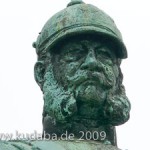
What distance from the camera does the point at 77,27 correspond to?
11883 millimetres

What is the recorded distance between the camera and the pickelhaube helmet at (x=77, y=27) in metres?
11.9

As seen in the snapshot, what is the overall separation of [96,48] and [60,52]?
12.7 inches

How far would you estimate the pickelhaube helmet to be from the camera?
39.0ft

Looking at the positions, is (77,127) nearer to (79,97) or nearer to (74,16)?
(79,97)

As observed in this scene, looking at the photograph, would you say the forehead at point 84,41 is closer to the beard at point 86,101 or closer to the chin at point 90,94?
the beard at point 86,101

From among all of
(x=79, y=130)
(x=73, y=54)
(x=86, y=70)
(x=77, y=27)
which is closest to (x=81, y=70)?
(x=86, y=70)

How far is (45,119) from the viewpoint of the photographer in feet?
39.0

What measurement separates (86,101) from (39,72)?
0.71 metres

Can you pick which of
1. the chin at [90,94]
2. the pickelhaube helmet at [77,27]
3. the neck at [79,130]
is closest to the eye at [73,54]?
the pickelhaube helmet at [77,27]

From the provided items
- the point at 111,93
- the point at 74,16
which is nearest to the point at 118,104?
the point at 111,93

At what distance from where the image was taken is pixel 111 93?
11.9 metres

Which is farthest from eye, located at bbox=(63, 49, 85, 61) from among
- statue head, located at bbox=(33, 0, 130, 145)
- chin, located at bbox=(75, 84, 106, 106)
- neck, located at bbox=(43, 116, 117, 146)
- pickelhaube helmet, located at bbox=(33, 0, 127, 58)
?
neck, located at bbox=(43, 116, 117, 146)

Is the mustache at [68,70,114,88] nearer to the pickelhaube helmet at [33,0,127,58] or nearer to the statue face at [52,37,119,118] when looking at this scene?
the statue face at [52,37,119,118]

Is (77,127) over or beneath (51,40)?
beneath
